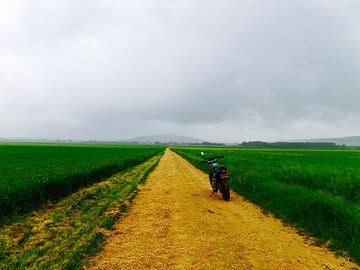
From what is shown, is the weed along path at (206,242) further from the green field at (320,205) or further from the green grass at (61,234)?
the green field at (320,205)

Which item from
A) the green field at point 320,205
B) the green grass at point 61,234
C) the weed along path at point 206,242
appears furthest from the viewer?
the green field at point 320,205

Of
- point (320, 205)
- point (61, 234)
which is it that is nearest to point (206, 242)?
point (61, 234)

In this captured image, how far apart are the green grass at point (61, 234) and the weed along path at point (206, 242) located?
425 mm

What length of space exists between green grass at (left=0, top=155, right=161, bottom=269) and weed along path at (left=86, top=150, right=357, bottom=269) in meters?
0.43

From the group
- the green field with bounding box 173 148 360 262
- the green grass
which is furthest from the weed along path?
the green field with bounding box 173 148 360 262

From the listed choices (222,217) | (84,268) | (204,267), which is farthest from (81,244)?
(222,217)

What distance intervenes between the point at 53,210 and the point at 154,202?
13.5 ft

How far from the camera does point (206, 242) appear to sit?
21.8ft

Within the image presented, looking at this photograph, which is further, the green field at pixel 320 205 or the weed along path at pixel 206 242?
the green field at pixel 320 205

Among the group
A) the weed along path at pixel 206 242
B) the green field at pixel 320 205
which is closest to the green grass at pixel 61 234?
the weed along path at pixel 206 242

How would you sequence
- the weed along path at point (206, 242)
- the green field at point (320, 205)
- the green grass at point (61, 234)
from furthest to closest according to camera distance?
the green field at point (320, 205) < the green grass at point (61, 234) < the weed along path at point (206, 242)

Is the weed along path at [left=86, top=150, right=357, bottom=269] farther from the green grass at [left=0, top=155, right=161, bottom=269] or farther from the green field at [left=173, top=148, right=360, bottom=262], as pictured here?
the green field at [left=173, top=148, right=360, bottom=262]

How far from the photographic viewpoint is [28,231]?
775cm

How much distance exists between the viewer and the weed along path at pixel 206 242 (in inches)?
216
